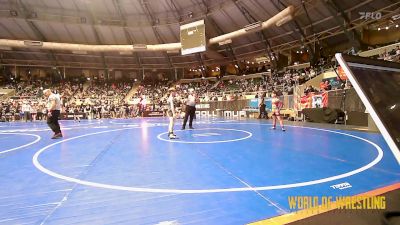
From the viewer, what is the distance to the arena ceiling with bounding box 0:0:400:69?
2531 centimetres

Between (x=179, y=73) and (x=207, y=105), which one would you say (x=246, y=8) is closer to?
(x=207, y=105)

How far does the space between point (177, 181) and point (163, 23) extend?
109 feet

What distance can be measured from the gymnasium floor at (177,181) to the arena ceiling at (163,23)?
22.1m

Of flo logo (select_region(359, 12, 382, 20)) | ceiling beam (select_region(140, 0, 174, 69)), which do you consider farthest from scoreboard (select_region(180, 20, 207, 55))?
flo logo (select_region(359, 12, 382, 20))

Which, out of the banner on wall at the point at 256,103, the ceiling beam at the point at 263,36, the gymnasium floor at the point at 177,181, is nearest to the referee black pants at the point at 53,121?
the gymnasium floor at the point at 177,181

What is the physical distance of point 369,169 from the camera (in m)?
4.49

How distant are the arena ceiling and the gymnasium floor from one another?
72.6 feet

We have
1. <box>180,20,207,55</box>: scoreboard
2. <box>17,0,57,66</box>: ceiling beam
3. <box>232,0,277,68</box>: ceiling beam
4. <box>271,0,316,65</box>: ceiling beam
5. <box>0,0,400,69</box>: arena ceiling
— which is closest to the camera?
<box>0,0,400,69</box>: arena ceiling

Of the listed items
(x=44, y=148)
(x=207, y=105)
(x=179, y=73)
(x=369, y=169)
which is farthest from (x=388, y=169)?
(x=179, y=73)

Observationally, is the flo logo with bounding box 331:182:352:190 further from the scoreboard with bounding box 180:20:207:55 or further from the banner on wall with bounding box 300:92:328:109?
the scoreboard with bounding box 180:20:207:55

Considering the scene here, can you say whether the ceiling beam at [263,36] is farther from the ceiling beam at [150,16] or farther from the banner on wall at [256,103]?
the ceiling beam at [150,16]

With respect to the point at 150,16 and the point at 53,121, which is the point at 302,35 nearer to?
the point at 150,16

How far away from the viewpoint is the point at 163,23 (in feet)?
113

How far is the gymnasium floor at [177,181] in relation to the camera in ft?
9.53
